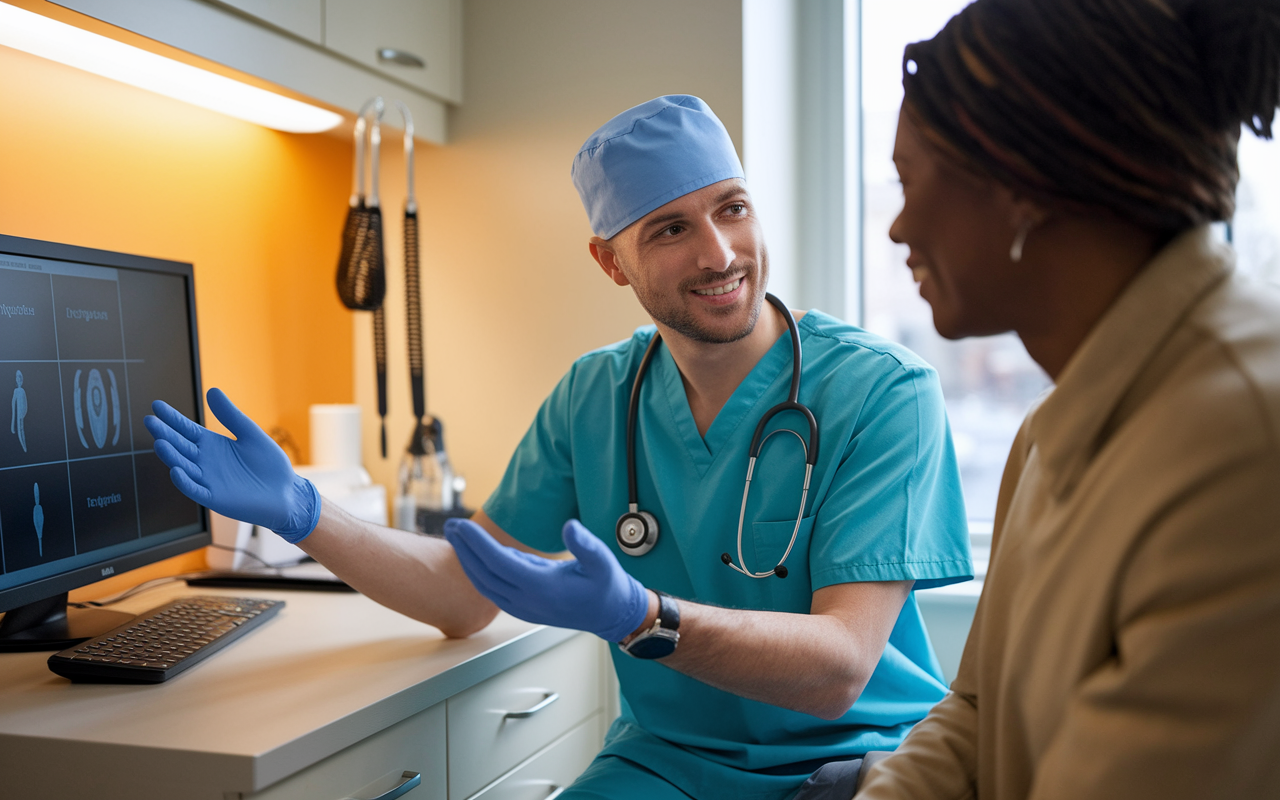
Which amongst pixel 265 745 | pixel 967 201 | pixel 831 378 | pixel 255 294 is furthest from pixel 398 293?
pixel 967 201

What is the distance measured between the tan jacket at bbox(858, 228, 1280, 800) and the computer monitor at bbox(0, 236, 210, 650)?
1.11m

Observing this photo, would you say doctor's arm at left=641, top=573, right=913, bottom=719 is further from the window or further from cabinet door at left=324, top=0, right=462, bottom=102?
cabinet door at left=324, top=0, right=462, bottom=102

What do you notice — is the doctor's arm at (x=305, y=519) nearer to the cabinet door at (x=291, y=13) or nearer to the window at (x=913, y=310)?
the cabinet door at (x=291, y=13)

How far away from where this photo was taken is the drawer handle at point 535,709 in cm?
131

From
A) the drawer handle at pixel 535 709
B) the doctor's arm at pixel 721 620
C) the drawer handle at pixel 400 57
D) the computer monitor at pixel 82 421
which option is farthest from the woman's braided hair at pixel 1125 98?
the drawer handle at pixel 400 57

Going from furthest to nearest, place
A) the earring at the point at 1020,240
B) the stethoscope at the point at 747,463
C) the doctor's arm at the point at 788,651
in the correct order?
the stethoscope at the point at 747,463 → the doctor's arm at the point at 788,651 → the earring at the point at 1020,240

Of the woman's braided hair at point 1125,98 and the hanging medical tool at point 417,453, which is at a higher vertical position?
the woman's braided hair at point 1125,98

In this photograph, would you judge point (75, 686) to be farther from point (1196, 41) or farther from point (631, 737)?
point (1196, 41)

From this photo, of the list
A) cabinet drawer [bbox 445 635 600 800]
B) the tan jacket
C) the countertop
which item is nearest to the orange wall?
the countertop

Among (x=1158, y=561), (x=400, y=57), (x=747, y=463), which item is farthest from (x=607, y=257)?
(x=1158, y=561)

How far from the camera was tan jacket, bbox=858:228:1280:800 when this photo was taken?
49cm

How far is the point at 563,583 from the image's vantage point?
0.88 metres

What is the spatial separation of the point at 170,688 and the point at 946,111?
1.01 meters

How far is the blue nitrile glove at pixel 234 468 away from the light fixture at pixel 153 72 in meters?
0.61
